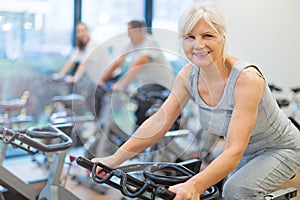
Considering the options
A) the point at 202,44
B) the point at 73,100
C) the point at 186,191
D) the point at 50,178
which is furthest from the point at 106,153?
the point at 50,178

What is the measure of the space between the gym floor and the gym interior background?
554mm

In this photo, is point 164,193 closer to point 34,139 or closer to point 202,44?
point 202,44

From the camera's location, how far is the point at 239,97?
4.45ft

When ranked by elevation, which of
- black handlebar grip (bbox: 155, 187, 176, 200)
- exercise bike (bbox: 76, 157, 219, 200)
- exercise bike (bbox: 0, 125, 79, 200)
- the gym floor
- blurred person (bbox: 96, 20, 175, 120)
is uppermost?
blurred person (bbox: 96, 20, 175, 120)

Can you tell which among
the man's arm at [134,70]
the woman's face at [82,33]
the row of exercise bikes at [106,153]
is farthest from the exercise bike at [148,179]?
the woman's face at [82,33]

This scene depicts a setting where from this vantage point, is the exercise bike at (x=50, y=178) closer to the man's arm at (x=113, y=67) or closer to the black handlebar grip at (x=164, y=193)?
the man's arm at (x=113, y=67)

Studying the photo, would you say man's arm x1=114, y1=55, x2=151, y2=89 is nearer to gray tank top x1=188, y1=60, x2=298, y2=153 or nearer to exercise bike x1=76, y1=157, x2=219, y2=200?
gray tank top x1=188, y1=60, x2=298, y2=153

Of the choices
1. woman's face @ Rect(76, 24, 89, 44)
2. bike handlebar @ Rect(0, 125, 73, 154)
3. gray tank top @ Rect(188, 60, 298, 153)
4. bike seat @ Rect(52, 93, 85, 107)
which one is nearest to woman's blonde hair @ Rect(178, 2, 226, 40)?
gray tank top @ Rect(188, 60, 298, 153)

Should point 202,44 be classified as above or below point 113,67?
above

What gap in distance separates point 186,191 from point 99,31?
12.6 feet

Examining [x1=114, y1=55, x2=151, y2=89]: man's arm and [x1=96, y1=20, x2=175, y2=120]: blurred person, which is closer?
[x1=96, y1=20, x2=175, y2=120]: blurred person

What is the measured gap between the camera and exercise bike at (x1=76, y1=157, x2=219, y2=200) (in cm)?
111

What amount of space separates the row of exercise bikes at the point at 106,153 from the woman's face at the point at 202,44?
43 centimetres

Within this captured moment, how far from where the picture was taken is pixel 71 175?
11.9ft
